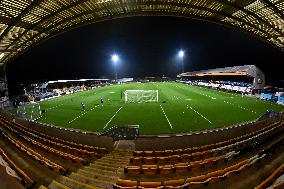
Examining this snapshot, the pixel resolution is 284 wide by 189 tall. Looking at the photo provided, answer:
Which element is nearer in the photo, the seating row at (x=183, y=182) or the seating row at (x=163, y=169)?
the seating row at (x=183, y=182)

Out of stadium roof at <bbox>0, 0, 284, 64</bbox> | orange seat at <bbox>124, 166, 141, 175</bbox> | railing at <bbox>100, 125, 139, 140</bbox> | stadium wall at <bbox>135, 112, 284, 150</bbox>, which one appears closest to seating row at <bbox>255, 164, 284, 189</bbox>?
orange seat at <bbox>124, 166, 141, 175</bbox>

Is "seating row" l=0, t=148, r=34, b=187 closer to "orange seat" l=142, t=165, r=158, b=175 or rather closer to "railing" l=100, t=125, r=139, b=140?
"orange seat" l=142, t=165, r=158, b=175

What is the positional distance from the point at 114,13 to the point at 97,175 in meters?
23.3

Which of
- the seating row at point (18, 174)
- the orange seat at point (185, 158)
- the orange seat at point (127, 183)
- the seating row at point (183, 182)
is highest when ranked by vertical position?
the seating row at point (18, 174)

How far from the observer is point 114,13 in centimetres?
2833

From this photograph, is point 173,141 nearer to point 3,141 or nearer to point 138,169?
point 138,169

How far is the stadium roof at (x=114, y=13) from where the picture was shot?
2111cm

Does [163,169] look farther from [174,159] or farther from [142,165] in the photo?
[174,159]

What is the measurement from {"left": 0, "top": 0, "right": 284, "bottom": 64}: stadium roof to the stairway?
15.3 metres

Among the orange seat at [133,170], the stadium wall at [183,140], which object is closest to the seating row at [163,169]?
the orange seat at [133,170]

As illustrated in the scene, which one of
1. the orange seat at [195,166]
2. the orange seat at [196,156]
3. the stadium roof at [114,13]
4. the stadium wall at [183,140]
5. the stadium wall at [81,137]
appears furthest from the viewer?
the stadium roof at [114,13]

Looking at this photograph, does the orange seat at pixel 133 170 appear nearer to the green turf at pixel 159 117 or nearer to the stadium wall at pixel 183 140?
the stadium wall at pixel 183 140

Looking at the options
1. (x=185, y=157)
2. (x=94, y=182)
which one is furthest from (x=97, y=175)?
(x=185, y=157)

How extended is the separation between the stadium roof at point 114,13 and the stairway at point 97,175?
15.3m
